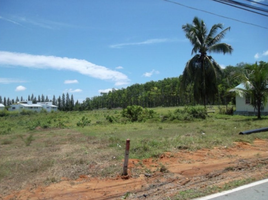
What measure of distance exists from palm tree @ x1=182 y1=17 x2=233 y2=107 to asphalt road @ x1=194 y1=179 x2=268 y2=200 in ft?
67.1

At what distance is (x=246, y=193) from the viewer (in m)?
4.56

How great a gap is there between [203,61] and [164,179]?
2101 cm

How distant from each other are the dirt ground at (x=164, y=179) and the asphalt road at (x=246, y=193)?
1.48 ft

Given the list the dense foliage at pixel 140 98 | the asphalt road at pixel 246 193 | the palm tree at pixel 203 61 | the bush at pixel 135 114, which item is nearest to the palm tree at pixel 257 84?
the palm tree at pixel 203 61

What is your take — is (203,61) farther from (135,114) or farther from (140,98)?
(140,98)

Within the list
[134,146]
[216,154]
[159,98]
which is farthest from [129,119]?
[159,98]

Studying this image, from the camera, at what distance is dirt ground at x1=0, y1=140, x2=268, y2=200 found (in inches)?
193

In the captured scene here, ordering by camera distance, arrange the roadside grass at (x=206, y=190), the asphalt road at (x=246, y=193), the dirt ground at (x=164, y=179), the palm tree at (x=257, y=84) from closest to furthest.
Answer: the asphalt road at (x=246, y=193)
the roadside grass at (x=206, y=190)
the dirt ground at (x=164, y=179)
the palm tree at (x=257, y=84)

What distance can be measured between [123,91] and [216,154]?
98.3m

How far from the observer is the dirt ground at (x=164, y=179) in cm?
490

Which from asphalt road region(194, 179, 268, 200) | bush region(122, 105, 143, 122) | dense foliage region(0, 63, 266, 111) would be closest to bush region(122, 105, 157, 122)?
bush region(122, 105, 143, 122)

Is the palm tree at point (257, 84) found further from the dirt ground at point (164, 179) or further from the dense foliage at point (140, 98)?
the dense foliage at point (140, 98)

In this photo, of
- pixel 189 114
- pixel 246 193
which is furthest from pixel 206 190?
pixel 189 114

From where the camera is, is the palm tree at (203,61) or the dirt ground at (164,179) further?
the palm tree at (203,61)
